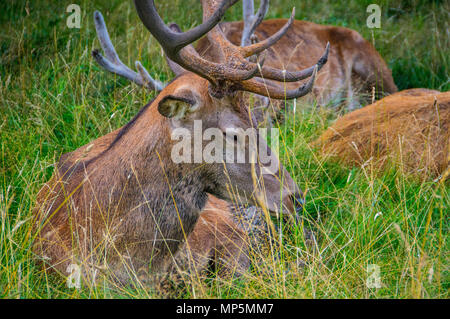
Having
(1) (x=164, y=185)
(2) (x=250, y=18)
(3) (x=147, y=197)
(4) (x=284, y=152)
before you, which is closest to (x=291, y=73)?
(1) (x=164, y=185)

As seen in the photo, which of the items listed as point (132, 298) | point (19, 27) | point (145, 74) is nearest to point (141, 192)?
point (132, 298)

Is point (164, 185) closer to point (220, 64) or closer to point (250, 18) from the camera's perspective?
point (220, 64)

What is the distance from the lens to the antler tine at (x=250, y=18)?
5.98 meters

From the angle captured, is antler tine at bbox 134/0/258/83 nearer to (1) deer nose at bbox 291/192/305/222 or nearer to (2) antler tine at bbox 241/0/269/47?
(1) deer nose at bbox 291/192/305/222

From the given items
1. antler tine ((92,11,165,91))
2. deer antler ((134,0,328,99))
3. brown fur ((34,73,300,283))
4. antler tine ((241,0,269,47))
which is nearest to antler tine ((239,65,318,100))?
deer antler ((134,0,328,99))

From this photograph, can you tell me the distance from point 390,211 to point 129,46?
3.68m

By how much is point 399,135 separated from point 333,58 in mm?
3155

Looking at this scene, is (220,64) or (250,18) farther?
(250,18)

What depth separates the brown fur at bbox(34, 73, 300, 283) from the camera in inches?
136

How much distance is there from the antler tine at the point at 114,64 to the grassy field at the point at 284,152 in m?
0.17

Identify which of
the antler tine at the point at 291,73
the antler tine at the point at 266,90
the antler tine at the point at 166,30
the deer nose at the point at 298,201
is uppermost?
the antler tine at the point at 166,30

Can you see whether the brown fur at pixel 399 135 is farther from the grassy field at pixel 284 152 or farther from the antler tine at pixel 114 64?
the antler tine at pixel 114 64

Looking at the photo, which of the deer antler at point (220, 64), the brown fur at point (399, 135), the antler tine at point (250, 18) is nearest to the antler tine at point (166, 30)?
the deer antler at point (220, 64)

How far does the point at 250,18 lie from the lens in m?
6.38
